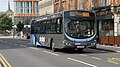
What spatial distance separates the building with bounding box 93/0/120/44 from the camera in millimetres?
42312

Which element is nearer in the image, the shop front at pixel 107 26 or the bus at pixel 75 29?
the bus at pixel 75 29

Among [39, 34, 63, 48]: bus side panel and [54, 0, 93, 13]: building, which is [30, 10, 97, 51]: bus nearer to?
[39, 34, 63, 48]: bus side panel

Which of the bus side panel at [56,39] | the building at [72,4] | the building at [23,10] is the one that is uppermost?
the building at [23,10]

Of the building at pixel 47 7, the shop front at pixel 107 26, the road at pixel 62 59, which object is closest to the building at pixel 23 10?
the building at pixel 47 7

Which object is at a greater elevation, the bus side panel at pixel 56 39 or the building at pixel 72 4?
the building at pixel 72 4

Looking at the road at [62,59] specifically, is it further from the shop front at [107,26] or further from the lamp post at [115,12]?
the lamp post at [115,12]

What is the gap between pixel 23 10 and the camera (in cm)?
14675

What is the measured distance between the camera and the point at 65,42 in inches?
1029

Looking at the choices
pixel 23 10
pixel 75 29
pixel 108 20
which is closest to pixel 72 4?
pixel 108 20

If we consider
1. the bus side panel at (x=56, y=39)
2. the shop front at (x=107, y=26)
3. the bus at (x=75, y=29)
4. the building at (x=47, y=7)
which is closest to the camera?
the bus at (x=75, y=29)

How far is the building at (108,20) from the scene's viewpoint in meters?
42.3

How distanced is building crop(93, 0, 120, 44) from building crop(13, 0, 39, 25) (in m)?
96.1

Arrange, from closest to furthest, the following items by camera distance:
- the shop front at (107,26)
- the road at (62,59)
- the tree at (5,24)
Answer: the road at (62,59)
the shop front at (107,26)
the tree at (5,24)

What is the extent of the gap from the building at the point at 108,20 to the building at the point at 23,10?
9612 centimetres
